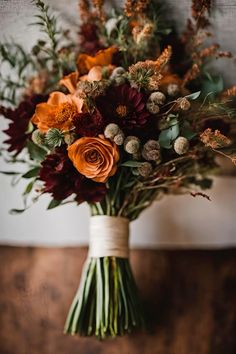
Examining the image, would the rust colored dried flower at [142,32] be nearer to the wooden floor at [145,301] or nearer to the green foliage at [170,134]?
the green foliage at [170,134]

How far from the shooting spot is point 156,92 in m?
0.90

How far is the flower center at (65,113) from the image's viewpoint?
891 millimetres

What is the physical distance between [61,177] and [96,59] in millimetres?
268

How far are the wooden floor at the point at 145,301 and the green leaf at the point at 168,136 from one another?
39 centimetres

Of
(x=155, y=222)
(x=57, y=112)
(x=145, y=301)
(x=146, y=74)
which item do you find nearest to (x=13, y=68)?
(x=57, y=112)

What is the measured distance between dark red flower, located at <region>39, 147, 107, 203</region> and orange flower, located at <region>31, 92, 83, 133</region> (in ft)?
0.16

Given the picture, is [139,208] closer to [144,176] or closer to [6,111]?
[144,176]

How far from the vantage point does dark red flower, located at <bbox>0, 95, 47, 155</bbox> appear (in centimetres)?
100

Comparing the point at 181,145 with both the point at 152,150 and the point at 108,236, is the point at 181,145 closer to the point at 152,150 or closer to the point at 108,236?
the point at 152,150

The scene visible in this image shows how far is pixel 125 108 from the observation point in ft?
2.89

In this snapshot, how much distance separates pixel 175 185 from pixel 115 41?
33 cm

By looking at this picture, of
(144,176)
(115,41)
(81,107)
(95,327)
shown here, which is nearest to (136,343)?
(95,327)

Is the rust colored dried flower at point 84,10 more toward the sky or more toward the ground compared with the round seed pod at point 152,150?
more toward the sky

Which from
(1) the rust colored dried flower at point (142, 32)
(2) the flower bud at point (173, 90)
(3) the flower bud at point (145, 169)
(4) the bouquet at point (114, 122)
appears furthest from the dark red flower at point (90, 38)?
(3) the flower bud at point (145, 169)
